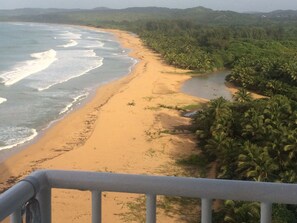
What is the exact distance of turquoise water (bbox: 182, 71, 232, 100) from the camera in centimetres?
3240

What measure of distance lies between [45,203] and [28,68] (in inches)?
1596

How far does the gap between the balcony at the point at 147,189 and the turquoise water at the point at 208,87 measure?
95.8 feet

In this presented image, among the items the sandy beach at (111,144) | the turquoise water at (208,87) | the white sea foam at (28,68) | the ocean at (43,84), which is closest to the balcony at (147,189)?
the sandy beach at (111,144)

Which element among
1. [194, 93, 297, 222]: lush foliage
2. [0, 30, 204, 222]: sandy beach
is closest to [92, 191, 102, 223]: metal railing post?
[0, 30, 204, 222]: sandy beach

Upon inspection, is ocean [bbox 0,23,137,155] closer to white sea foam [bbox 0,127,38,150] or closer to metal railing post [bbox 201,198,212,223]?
white sea foam [bbox 0,127,38,150]

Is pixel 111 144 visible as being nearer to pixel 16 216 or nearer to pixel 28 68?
pixel 16 216

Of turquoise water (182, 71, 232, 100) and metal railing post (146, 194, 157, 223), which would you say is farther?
turquoise water (182, 71, 232, 100)

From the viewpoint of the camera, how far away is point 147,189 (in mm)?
1902

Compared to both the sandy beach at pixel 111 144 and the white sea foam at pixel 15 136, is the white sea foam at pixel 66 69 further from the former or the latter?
the white sea foam at pixel 15 136

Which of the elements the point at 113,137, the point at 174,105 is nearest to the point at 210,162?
the point at 113,137

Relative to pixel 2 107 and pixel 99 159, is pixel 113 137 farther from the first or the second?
pixel 2 107

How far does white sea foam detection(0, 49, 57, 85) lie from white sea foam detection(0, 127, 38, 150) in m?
13.0

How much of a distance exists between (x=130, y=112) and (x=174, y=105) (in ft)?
11.0

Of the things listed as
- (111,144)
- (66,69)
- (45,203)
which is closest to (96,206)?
(45,203)
